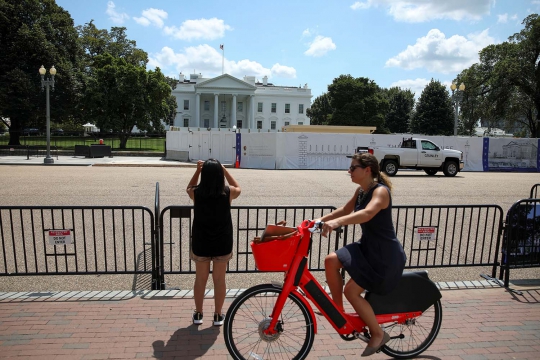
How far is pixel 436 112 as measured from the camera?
64312 mm

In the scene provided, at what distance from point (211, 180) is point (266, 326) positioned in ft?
4.68

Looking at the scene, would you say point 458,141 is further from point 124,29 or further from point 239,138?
point 124,29

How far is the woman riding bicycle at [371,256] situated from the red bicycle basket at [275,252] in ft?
1.16

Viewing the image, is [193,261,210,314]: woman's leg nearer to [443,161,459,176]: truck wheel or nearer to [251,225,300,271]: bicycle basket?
[251,225,300,271]: bicycle basket

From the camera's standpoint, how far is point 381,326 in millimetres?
3621

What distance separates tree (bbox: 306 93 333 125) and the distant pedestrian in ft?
277

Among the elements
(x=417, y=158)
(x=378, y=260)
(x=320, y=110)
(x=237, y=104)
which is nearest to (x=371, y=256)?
(x=378, y=260)

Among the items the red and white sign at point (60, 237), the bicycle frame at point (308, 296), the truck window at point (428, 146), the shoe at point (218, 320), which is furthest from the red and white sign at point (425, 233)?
the truck window at point (428, 146)

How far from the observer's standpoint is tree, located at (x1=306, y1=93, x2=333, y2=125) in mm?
90812

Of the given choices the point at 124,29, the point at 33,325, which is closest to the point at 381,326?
the point at 33,325

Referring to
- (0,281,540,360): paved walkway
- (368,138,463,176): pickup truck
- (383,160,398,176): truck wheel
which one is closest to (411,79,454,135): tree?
(368,138,463,176): pickup truck

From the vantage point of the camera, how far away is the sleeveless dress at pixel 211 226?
3.96 m

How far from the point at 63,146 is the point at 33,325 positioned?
35.8 meters

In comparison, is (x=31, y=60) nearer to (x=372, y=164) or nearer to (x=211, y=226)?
(x=211, y=226)
